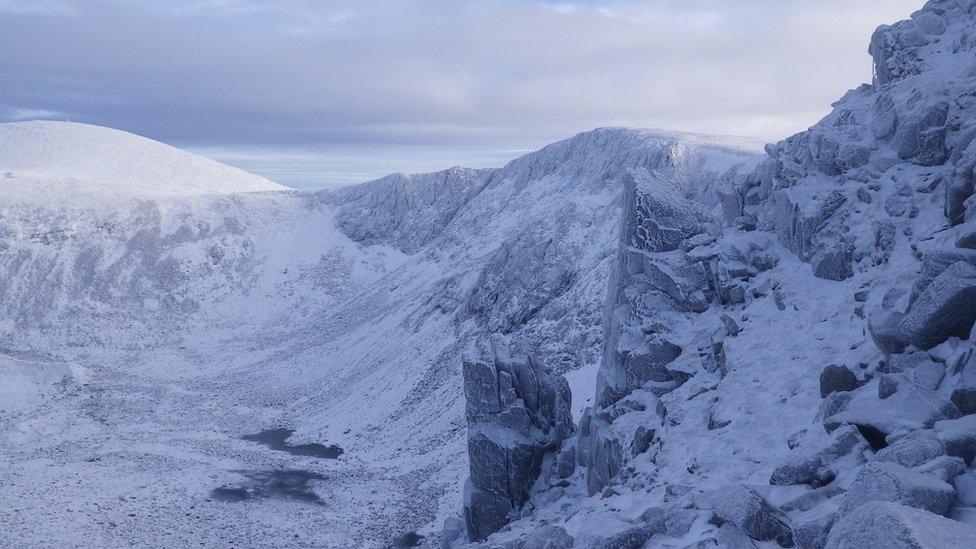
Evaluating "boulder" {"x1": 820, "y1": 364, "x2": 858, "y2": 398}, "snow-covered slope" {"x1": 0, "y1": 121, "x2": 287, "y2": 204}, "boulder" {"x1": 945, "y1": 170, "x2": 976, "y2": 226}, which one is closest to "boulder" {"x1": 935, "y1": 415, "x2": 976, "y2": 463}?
"boulder" {"x1": 820, "y1": 364, "x2": 858, "y2": 398}

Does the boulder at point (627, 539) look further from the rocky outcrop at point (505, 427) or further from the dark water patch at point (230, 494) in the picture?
the dark water patch at point (230, 494)

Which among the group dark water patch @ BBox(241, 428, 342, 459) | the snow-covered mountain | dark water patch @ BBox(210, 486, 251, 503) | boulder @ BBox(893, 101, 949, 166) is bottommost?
dark water patch @ BBox(241, 428, 342, 459)

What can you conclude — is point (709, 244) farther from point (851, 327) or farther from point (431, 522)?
point (431, 522)

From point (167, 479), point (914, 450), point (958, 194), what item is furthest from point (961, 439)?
point (167, 479)

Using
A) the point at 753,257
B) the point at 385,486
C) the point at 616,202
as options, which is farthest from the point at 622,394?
the point at 616,202

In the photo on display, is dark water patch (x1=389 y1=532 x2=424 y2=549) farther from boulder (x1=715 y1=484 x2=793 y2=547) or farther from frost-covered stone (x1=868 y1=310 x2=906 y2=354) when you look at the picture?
frost-covered stone (x1=868 y1=310 x2=906 y2=354)

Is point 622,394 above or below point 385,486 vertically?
above
